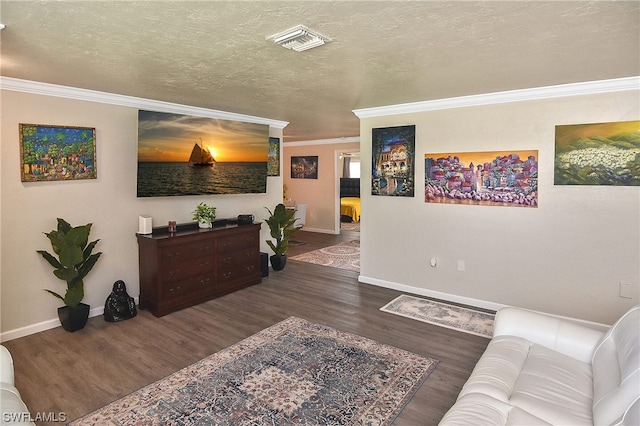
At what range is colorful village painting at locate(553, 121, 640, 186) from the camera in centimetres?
341

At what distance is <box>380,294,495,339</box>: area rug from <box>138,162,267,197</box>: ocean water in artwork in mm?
2781

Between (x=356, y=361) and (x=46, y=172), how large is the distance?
11.7ft

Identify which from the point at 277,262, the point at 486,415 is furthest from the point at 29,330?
the point at 486,415

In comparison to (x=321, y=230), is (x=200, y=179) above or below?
above

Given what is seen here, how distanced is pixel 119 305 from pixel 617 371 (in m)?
4.31

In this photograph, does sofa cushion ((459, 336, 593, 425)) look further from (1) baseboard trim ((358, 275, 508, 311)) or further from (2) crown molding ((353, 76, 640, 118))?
(2) crown molding ((353, 76, 640, 118))

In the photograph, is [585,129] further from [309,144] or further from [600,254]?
[309,144]

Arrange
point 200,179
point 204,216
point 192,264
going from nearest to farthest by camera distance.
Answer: point 192,264, point 204,216, point 200,179

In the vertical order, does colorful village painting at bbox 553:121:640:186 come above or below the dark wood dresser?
above

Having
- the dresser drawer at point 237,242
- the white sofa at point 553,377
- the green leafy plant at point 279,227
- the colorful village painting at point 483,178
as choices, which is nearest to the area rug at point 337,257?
the green leafy plant at point 279,227

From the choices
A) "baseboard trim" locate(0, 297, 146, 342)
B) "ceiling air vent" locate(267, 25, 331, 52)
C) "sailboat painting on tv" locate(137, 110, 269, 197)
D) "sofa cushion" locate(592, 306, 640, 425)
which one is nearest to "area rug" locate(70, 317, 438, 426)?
"sofa cushion" locate(592, 306, 640, 425)

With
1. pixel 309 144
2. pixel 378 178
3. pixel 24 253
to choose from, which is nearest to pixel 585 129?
pixel 378 178

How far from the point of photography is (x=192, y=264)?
173 inches

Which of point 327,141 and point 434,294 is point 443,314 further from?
point 327,141
